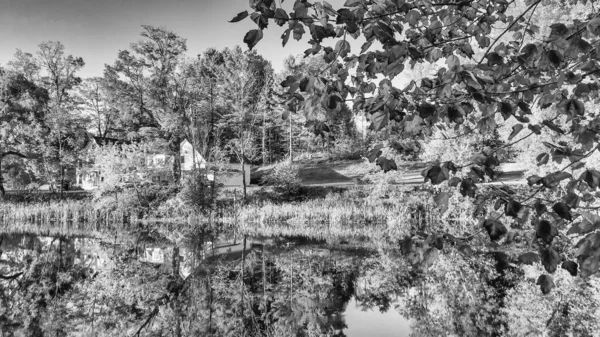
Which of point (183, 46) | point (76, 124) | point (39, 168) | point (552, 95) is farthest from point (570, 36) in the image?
point (76, 124)

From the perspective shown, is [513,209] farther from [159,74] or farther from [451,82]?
[159,74]

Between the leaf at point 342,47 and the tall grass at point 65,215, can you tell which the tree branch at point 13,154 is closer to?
the tall grass at point 65,215

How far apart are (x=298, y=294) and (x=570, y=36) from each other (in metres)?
7.18

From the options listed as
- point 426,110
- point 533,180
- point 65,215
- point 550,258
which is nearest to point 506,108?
point 533,180

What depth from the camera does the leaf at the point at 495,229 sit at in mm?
1822

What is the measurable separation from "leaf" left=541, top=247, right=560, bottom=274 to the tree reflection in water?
229 cm

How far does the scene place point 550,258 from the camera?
5.47 feet

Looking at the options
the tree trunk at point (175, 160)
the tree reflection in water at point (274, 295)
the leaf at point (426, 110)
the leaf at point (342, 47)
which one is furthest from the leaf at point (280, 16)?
the tree trunk at point (175, 160)

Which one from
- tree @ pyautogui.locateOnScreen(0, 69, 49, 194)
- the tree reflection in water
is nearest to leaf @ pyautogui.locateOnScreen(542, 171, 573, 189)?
the tree reflection in water

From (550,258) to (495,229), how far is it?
259 mm

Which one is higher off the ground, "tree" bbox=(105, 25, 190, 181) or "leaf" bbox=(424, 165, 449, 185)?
"tree" bbox=(105, 25, 190, 181)

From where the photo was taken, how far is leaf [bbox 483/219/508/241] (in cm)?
182

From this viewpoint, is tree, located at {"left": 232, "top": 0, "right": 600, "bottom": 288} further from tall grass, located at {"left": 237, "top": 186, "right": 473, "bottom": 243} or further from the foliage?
the foliage

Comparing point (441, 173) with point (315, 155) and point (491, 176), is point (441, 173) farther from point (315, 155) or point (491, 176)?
point (315, 155)
